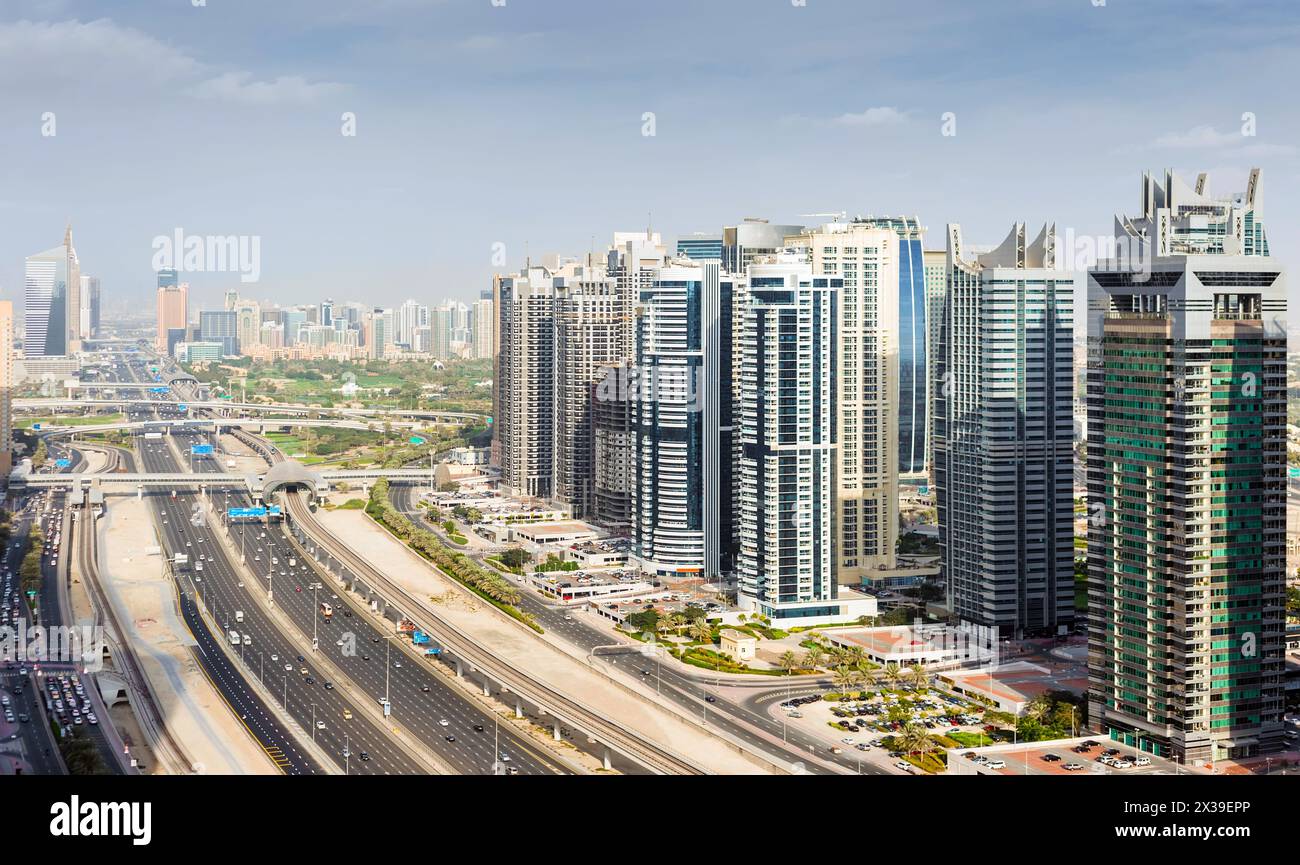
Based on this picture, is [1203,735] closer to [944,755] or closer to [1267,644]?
[1267,644]

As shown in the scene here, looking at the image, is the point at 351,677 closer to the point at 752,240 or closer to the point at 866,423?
the point at 866,423

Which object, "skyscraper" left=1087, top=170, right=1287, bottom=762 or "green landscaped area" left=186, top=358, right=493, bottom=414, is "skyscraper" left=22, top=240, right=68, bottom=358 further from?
"skyscraper" left=1087, top=170, right=1287, bottom=762

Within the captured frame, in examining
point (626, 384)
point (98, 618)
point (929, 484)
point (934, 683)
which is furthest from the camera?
point (929, 484)

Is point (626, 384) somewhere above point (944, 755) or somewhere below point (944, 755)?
above

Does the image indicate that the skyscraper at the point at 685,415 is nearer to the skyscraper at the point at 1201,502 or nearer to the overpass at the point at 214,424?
the skyscraper at the point at 1201,502

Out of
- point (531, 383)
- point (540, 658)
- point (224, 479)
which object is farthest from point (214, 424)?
point (540, 658)

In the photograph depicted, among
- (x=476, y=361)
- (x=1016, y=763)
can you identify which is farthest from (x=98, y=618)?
(x=476, y=361)

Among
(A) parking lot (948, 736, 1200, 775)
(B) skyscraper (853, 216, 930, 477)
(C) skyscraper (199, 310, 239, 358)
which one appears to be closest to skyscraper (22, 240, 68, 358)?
(C) skyscraper (199, 310, 239, 358)
